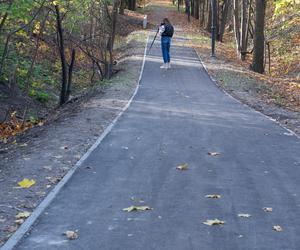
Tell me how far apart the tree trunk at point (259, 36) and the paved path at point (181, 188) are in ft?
41.9

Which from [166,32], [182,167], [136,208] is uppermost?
[166,32]

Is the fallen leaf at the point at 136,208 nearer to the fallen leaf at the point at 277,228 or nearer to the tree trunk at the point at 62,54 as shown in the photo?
the fallen leaf at the point at 277,228

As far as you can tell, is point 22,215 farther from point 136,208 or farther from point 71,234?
point 136,208

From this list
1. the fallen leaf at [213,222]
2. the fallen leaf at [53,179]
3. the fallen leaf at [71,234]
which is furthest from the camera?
the fallen leaf at [53,179]

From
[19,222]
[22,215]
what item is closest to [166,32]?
[22,215]

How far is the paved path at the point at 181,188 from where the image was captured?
6.00 m

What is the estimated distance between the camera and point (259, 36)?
1038 inches

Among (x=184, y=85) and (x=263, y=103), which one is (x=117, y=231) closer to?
(x=263, y=103)

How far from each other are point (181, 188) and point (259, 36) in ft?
64.6

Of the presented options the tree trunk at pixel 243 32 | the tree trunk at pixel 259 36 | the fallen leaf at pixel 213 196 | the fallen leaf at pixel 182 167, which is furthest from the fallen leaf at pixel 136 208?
the tree trunk at pixel 243 32

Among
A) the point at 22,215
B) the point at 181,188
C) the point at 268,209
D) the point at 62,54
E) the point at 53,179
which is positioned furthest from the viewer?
the point at 62,54

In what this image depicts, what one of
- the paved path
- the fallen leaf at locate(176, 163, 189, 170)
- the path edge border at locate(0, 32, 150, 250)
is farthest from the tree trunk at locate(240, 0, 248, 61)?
the fallen leaf at locate(176, 163, 189, 170)

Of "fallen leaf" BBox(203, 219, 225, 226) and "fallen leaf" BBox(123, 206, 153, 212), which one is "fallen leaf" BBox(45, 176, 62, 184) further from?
"fallen leaf" BBox(203, 219, 225, 226)

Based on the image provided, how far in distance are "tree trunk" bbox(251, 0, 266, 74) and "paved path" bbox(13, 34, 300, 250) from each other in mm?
12775
